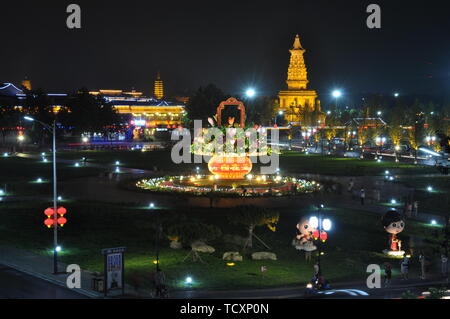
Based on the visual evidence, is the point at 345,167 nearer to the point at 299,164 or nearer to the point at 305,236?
the point at 299,164

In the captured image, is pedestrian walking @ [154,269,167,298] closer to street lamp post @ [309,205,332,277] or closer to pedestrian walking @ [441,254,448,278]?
street lamp post @ [309,205,332,277]

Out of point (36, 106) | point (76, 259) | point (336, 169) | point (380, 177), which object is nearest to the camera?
point (76, 259)

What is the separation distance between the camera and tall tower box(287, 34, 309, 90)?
607ft

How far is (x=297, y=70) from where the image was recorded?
184875 mm

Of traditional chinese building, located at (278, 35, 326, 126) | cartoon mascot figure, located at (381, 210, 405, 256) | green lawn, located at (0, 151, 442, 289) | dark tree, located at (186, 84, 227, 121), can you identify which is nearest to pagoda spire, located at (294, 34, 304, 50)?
traditional chinese building, located at (278, 35, 326, 126)

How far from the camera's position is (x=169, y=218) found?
103 ft

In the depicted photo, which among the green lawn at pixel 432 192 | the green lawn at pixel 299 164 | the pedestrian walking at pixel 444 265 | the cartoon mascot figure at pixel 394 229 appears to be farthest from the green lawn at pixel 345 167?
the pedestrian walking at pixel 444 265

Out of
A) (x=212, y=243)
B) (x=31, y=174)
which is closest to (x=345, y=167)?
(x=31, y=174)

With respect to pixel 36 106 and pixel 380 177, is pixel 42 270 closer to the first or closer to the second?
pixel 380 177

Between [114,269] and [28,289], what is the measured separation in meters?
3.25

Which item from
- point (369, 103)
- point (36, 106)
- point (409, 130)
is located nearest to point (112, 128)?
point (36, 106)

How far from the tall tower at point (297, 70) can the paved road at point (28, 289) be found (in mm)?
162801

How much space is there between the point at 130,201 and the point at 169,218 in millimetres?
16271

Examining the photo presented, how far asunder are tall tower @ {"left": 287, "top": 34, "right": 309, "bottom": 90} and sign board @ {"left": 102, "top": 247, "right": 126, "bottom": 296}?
163548 mm
